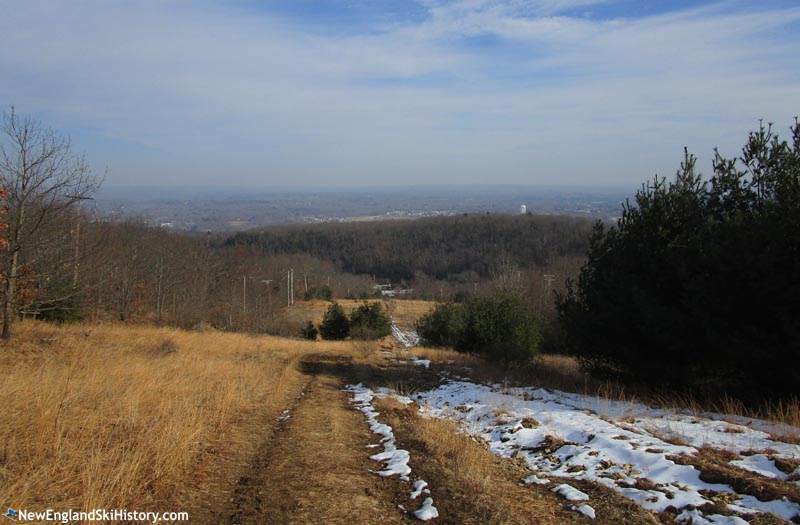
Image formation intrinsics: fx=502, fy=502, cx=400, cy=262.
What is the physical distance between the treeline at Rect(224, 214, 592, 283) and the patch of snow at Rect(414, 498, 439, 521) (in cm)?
8666

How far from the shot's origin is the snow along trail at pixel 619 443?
3973 mm

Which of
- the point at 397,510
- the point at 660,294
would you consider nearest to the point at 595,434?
the point at 397,510

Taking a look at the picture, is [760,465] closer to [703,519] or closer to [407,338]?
[703,519]

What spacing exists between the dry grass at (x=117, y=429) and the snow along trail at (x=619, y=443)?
3.09 metres

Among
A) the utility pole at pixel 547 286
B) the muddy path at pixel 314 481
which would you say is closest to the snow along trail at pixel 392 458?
the muddy path at pixel 314 481

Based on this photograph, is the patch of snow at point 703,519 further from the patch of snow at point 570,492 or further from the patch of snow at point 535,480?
the patch of snow at point 535,480

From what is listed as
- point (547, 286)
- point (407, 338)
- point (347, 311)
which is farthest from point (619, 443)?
point (347, 311)

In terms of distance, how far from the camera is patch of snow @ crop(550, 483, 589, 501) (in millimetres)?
4133

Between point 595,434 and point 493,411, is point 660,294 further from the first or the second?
point 595,434

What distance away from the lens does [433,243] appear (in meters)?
114

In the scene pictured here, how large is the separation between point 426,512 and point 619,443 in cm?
263

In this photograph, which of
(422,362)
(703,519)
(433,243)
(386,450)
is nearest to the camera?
(703,519)

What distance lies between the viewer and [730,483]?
4.13 metres

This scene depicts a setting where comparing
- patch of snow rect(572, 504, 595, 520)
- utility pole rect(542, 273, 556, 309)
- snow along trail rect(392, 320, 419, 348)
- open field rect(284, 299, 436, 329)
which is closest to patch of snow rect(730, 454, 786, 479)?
patch of snow rect(572, 504, 595, 520)
